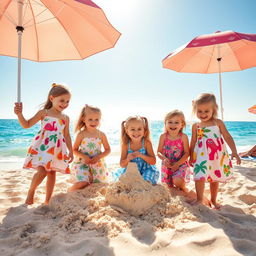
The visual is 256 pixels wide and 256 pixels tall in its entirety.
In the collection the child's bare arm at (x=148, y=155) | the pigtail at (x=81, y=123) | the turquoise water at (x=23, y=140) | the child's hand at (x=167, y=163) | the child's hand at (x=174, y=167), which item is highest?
the pigtail at (x=81, y=123)

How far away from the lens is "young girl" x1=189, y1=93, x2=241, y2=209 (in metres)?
2.69

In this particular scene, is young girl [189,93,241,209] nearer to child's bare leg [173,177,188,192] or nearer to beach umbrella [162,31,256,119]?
child's bare leg [173,177,188,192]

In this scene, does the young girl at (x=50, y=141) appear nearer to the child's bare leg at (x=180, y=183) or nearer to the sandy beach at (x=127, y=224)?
the sandy beach at (x=127, y=224)

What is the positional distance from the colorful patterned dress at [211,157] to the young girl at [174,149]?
275 millimetres

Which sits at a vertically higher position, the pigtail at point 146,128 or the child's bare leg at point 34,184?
the pigtail at point 146,128

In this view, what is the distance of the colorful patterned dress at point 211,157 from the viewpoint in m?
2.69

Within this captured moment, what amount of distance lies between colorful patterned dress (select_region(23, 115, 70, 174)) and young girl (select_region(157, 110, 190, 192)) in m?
1.47

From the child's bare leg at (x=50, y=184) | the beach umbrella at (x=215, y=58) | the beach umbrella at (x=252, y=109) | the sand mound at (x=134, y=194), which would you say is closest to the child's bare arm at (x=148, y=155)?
the sand mound at (x=134, y=194)

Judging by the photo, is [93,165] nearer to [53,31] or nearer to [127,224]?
[127,224]

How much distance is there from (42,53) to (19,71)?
928 mm

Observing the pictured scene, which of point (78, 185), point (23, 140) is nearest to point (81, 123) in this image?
point (78, 185)

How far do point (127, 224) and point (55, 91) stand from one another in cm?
212

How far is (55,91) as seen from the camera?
3.00m

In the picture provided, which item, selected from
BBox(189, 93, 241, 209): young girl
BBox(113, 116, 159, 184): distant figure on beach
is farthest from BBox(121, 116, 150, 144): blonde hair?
BBox(189, 93, 241, 209): young girl
